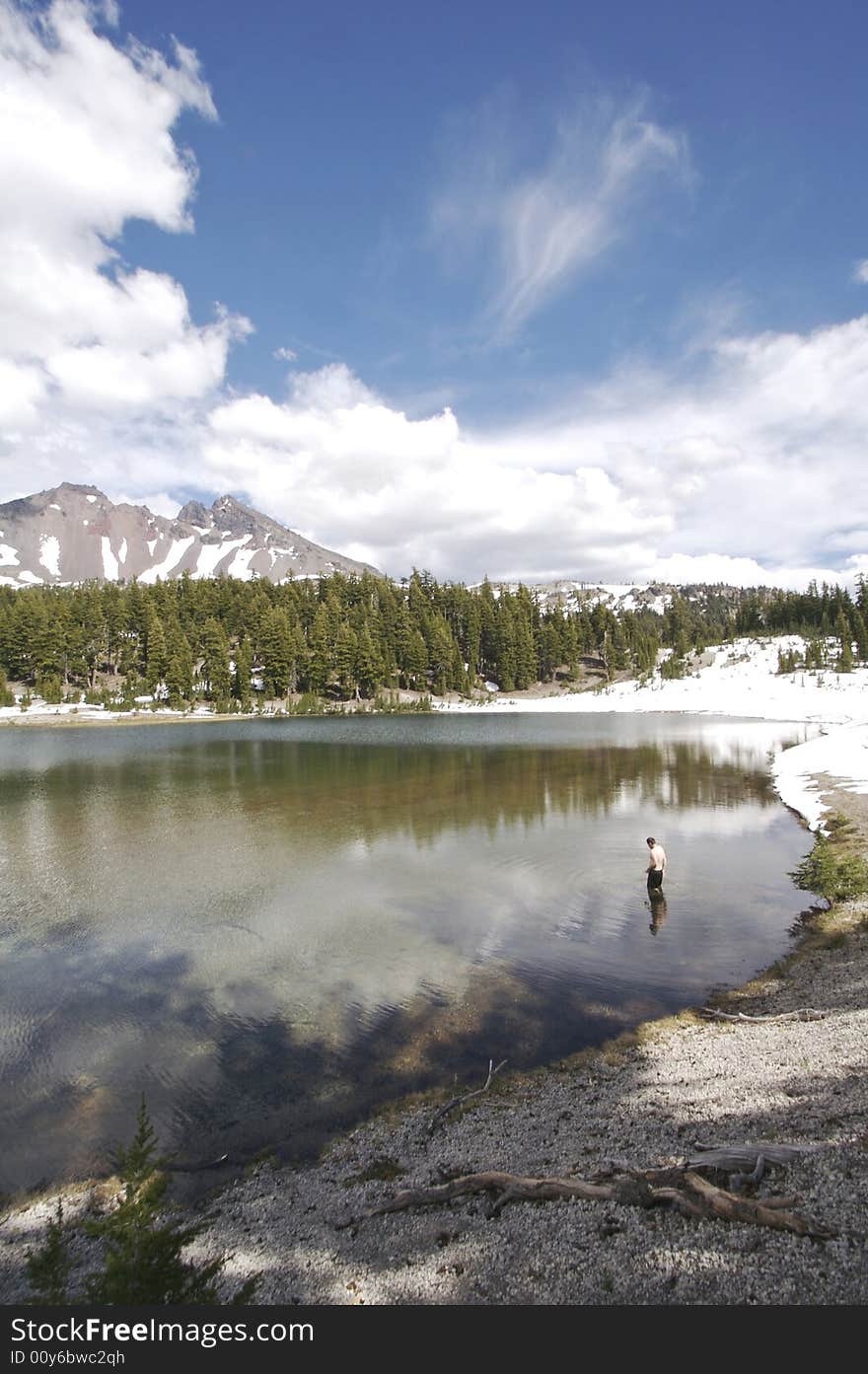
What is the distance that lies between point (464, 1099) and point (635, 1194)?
421 cm

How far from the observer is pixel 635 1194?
22.4 feet

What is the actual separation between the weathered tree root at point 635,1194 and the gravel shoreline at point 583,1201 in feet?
0.33

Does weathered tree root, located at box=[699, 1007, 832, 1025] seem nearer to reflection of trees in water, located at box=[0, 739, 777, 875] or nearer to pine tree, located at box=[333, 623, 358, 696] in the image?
reflection of trees in water, located at box=[0, 739, 777, 875]

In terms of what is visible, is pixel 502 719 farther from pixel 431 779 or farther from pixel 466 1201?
pixel 466 1201

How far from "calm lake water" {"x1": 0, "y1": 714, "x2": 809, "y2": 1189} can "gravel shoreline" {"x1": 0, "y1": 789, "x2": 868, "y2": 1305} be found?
4.16 feet

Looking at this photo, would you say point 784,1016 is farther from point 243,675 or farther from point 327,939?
point 243,675

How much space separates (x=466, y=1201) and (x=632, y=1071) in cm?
436

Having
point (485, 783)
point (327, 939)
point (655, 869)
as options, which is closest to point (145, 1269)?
point (327, 939)

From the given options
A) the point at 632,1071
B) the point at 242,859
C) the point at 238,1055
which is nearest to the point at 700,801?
the point at 242,859

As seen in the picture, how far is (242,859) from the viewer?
26312 millimetres

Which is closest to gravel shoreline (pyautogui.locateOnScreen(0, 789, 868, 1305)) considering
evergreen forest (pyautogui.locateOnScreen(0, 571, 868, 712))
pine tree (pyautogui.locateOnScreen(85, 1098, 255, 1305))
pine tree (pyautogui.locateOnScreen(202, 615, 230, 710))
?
pine tree (pyautogui.locateOnScreen(85, 1098, 255, 1305))

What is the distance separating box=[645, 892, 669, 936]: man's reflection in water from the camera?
59.8 feet

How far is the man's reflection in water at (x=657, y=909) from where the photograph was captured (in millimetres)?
18234

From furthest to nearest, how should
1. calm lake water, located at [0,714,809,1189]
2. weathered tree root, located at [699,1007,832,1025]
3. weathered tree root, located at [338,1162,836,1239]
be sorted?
weathered tree root, located at [699,1007,832,1025]
calm lake water, located at [0,714,809,1189]
weathered tree root, located at [338,1162,836,1239]
